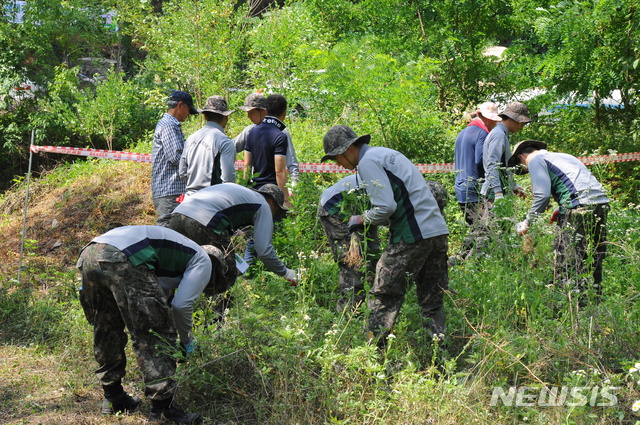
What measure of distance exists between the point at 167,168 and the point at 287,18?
23.1 feet

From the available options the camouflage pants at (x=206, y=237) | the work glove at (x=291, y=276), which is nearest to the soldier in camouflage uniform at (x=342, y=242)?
the work glove at (x=291, y=276)

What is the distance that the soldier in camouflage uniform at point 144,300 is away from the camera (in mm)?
4023

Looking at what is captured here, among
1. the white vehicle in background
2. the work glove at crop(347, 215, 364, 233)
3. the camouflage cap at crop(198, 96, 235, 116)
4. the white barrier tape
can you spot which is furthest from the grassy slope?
the white vehicle in background

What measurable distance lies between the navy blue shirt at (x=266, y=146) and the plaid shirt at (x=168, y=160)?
0.75 metres

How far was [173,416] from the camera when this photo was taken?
4.18 m

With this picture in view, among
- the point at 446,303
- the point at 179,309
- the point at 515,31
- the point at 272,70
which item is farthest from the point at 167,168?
the point at 515,31

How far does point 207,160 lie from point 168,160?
20.4 inches

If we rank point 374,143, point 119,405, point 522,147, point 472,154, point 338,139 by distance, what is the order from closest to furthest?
point 119,405, point 338,139, point 522,147, point 472,154, point 374,143

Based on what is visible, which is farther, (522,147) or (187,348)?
(522,147)

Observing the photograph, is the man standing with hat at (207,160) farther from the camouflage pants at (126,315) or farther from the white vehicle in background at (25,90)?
the white vehicle in background at (25,90)

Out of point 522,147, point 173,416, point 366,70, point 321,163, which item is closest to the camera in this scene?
point 173,416

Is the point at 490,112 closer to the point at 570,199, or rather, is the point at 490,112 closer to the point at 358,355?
the point at 570,199

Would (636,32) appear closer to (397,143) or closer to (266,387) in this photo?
(397,143)

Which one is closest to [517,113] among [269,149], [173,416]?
[269,149]
